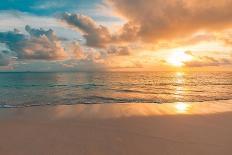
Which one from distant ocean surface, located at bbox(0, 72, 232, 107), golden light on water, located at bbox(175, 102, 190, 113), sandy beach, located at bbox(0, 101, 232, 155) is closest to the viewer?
sandy beach, located at bbox(0, 101, 232, 155)

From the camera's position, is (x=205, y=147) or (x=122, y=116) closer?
(x=205, y=147)

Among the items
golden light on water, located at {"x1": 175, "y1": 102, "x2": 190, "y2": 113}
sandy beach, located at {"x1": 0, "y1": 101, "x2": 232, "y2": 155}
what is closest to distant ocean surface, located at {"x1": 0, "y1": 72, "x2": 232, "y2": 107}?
golden light on water, located at {"x1": 175, "y1": 102, "x2": 190, "y2": 113}

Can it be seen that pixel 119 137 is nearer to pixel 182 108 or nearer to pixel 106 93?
pixel 182 108

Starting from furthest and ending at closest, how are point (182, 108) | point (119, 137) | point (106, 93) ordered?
point (106, 93)
point (182, 108)
point (119, 137)

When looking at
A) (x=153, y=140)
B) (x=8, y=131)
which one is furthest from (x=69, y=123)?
(x=153, y=140)

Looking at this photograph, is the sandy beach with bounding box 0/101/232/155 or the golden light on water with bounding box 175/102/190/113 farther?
the golden light on water with bounding box 175/102/190/113

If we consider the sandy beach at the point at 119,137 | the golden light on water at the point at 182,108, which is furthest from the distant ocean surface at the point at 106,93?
the sandy beach at the point at 119,137

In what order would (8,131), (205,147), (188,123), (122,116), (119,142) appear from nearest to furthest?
1. (205,147)
2. (119,142)
3. (8,131)
4. (188,123)
5. (122,116)

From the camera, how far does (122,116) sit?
14484 mm

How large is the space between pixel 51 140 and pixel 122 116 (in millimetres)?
6212

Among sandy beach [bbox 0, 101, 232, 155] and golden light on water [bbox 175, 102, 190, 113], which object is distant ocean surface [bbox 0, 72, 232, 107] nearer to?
golden light on water [bbox 175, 102, 190, 113]

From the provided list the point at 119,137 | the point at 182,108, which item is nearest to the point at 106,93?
the point at 182,108

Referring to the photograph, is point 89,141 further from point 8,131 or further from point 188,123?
point 188,123

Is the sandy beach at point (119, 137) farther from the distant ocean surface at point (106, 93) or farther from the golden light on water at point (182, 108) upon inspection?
the distant ocean surface at point (106, 93)
